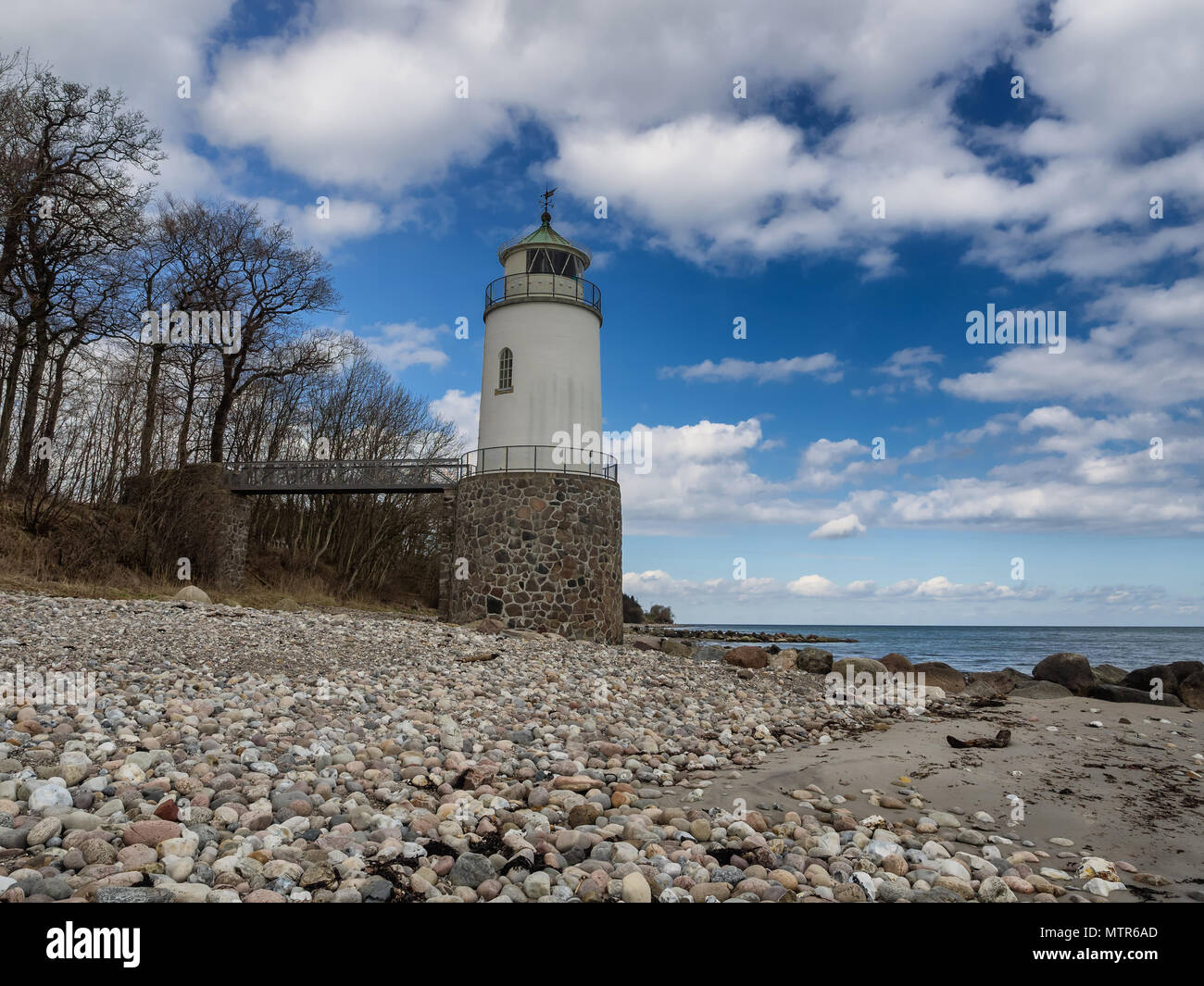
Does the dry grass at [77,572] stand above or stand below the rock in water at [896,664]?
above

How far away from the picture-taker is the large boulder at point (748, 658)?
1733 cm

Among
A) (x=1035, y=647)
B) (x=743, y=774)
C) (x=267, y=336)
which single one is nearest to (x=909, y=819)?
(x=743, y=774)

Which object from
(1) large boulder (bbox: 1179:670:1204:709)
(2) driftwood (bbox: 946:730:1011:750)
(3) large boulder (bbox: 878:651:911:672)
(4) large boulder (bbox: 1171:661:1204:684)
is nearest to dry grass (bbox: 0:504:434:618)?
(2) driftwood (bbox: 946:730:1011:750)

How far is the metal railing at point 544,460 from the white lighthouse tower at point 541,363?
25mm

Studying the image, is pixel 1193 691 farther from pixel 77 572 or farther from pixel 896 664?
pixel 77 572

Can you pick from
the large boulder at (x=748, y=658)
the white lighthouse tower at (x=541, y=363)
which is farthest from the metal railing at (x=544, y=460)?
the large boulder at (x=748, y=658)

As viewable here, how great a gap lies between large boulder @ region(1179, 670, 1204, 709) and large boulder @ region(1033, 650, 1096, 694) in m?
2.15

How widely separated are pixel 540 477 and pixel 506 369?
3504 mm

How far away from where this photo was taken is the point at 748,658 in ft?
57.0

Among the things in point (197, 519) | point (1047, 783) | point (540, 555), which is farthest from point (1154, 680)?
point (197, 519)

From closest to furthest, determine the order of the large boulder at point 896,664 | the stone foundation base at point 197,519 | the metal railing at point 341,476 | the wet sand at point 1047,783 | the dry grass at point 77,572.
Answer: the wet sand at point 1047,783 → the dry grass at point 77,572 → the large boulder at point 896,664 → the stone foundation base at point 197,519 → the metal railing at point 341,476

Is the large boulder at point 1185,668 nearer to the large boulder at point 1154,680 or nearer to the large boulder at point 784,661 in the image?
the large boulder at point 1154,680
